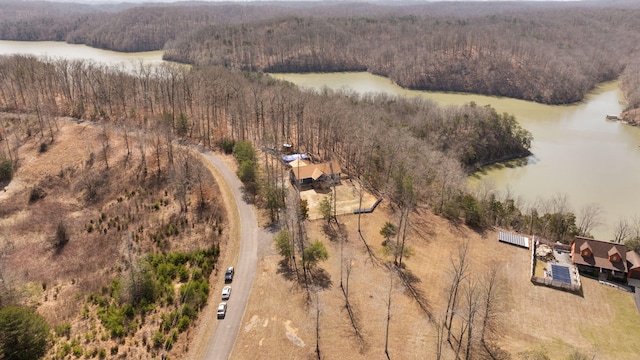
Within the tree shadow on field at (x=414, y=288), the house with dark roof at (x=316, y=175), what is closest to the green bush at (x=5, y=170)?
the house with dark roof at (x=316, y=175)

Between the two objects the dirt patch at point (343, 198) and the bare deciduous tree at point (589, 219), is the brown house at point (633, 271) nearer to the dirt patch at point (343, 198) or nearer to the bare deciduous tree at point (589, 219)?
the bare deciduous tree at point (589, 219)

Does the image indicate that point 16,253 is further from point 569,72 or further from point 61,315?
point 569,72

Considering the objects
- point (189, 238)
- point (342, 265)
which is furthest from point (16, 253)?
point (342, 265)

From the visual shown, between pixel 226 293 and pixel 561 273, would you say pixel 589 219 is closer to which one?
pixel 561 273

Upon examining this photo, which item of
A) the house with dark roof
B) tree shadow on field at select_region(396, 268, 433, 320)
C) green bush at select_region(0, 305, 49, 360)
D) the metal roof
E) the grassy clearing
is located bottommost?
the grassy clearing

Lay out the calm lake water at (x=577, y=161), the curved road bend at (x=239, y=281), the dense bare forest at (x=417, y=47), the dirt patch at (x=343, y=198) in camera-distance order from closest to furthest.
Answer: the curved road bend at (x=239, y=281), the dirt patch at (x=343, y=198), the calm lake water at (x=577, y=161), the dense bare forest at (x=417, y=47)

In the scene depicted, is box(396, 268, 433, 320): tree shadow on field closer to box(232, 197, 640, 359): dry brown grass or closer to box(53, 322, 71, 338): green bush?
box(232, 197, 640, 359): dry brown grass

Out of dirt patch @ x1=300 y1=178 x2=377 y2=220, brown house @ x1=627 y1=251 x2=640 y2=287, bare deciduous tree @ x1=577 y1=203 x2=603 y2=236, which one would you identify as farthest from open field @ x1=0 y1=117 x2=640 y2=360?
bare deciduous tree @ x1=577 y1=203 x2=603 y2=236
